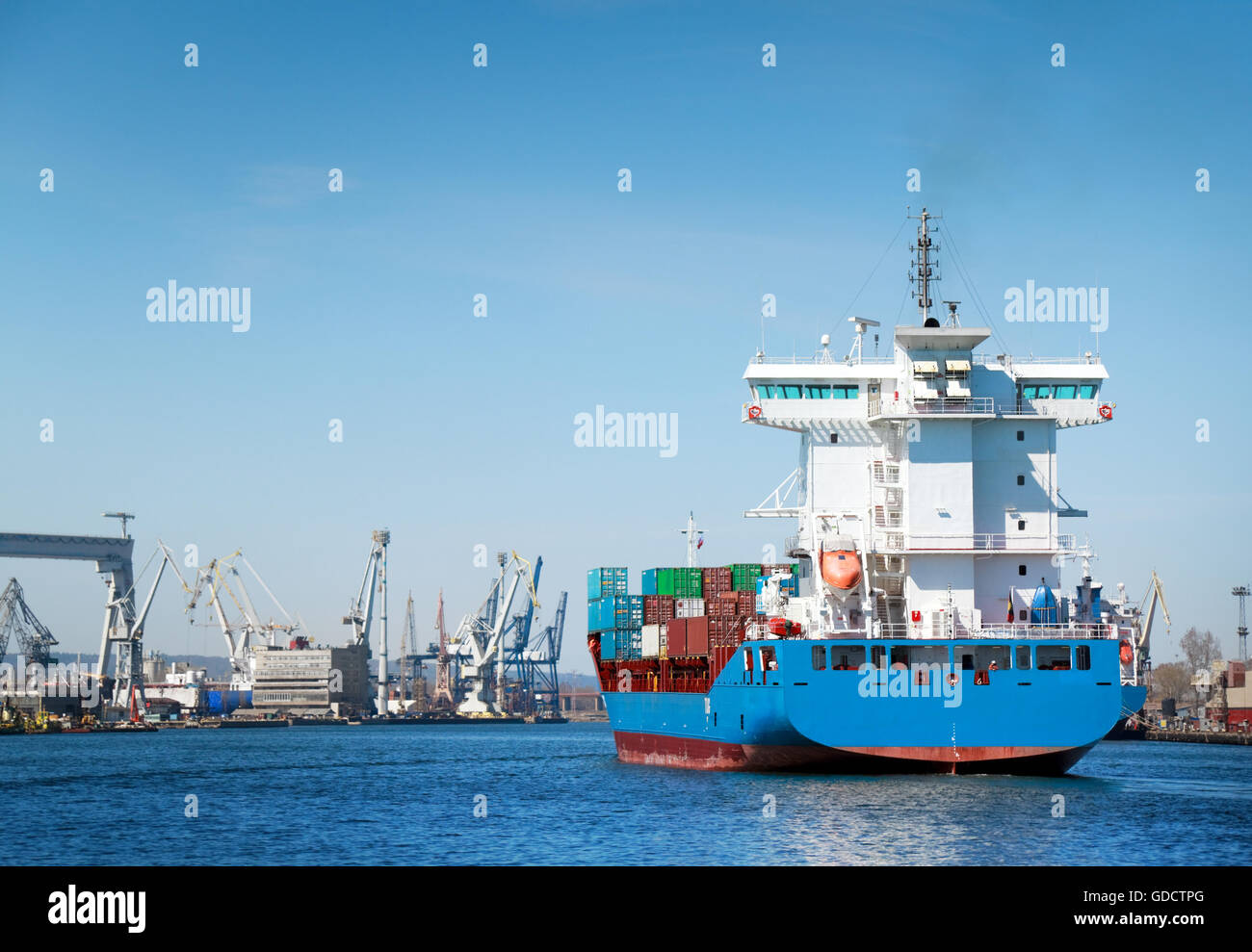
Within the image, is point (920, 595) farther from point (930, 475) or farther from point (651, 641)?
point (651, 641)

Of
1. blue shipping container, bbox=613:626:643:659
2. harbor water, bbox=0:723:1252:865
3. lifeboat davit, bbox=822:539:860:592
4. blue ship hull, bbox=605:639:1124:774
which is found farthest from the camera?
blue shipping container, bbox=613:626:643:659

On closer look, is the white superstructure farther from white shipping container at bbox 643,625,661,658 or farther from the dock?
the dock

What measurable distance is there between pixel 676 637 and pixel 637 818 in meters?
19.2

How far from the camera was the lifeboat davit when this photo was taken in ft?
147

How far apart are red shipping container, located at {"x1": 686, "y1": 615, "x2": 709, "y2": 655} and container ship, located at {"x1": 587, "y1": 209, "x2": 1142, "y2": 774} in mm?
130

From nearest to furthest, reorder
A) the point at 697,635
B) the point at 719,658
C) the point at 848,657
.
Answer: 1. the point at 848,657
2. the point at 719,658
3. the point at 697,635

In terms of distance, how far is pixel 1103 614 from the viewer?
48.4 meters

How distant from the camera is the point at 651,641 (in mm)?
62906

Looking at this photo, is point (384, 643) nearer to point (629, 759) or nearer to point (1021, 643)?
point (629, 759)

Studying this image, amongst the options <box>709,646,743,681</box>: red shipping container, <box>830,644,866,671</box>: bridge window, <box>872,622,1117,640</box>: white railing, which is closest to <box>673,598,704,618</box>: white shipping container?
<box>709,646,743,681</box>: red shipping container

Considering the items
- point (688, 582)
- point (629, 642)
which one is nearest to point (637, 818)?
point (688, 582)

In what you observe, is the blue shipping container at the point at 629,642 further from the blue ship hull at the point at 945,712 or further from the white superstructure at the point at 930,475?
the blue ship hull at the point at 945,712

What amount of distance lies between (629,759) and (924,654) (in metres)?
27.4
